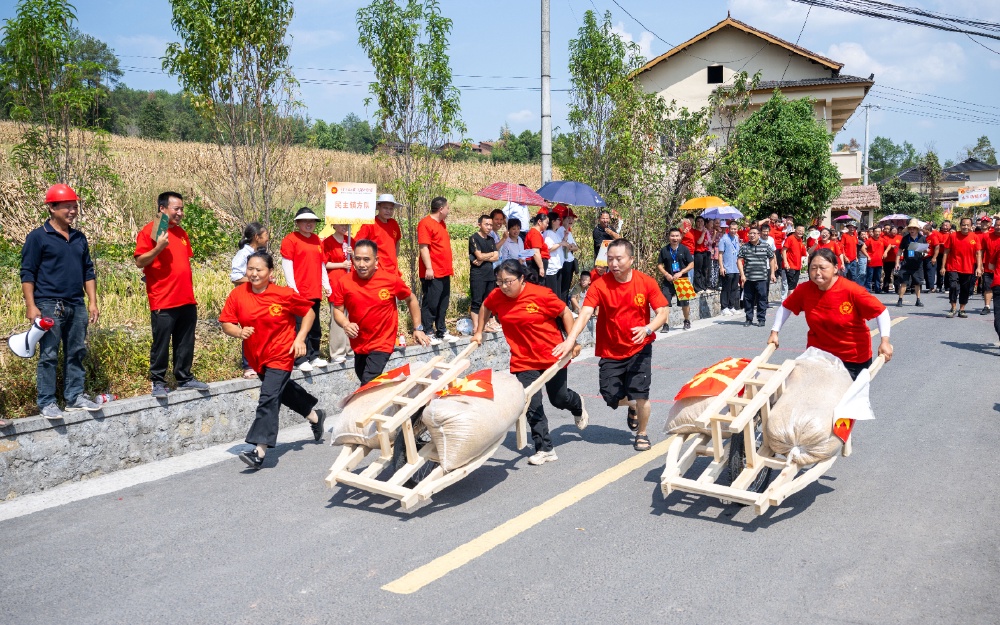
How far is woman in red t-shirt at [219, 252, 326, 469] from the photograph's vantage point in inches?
263

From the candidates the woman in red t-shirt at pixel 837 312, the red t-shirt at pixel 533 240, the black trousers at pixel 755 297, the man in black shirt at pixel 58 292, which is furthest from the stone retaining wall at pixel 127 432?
the black trousers at pixel 755 297

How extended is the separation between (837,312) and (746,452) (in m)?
1.72

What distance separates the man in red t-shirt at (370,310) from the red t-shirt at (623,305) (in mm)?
1551

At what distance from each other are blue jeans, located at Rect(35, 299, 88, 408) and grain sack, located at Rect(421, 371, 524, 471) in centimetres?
300

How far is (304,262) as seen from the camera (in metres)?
8.95

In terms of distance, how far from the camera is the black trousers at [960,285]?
52.9 ft

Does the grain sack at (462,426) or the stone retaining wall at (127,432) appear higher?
the grain sack at (462,426)

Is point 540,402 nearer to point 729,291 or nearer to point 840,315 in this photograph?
point 840,315

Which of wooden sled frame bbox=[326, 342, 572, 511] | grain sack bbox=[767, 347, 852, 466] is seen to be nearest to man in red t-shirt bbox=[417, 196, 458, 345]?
wooden sled frame bbox=[326, 342, 572, 511]

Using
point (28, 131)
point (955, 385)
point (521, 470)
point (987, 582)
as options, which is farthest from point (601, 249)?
point (987, 582)

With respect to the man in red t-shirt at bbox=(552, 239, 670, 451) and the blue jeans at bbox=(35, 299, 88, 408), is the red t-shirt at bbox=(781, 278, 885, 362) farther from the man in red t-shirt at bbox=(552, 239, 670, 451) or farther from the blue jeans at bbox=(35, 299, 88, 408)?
the blue jeans at bbox=(35, 299, 88, 408)

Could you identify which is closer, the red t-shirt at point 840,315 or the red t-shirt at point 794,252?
the red t-shirt at point 840,315

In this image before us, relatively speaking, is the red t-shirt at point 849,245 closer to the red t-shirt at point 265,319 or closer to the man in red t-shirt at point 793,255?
the man in red t-shirt at point 793,255

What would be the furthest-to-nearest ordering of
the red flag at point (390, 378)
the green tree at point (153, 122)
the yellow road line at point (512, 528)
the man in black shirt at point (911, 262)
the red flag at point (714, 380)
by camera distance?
the green tree at point (153, 122), the man in black shirt at point (911, 262), the red flag at point (390, 378), the red flag at point (714, 380), the yellow road line at point (512, 528)
